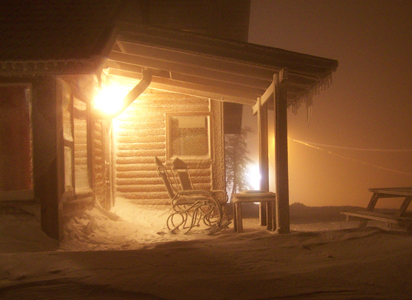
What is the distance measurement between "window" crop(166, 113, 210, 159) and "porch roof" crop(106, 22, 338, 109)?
164 cm

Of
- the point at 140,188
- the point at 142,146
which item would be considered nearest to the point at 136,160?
the point at 142,146

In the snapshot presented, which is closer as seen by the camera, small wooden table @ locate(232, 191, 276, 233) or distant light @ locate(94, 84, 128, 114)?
small wooden table @ locate(232, 191, 276, 233)

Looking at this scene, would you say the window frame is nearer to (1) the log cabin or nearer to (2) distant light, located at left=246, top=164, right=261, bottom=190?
(1) the log cabin

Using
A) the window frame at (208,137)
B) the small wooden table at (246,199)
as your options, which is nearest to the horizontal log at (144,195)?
the window frame at (208,137)

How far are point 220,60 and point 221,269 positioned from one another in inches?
143

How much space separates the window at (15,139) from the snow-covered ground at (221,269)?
714 mm

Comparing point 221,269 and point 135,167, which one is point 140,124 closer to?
point 135,167

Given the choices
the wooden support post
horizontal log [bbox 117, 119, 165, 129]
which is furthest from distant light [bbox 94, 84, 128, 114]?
the wooden support post

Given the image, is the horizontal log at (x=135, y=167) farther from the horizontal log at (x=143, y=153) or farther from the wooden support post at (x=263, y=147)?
the wooden support post at (x=263, y=147)

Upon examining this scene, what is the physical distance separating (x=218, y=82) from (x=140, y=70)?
76.5 inches

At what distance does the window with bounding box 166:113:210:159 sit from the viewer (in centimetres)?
895

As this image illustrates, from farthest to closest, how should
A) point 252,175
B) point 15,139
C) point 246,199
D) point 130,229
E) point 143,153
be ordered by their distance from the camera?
point 252,175 < point 143,153 < point 130,229 < point 246,199 < point 15,139

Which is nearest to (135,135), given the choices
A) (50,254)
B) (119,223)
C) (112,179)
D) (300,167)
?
(112,179)

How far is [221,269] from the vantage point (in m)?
3.13
